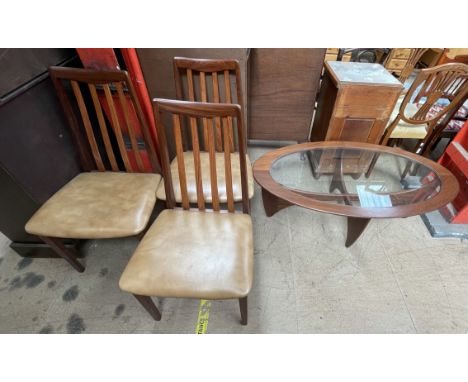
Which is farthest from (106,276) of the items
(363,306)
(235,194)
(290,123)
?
(290,123)

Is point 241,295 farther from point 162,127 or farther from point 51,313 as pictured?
point 51,313

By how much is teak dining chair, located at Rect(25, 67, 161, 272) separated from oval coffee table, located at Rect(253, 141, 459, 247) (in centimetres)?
64

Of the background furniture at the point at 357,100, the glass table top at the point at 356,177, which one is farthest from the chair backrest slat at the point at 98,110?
the background furniture at the point at 357,100

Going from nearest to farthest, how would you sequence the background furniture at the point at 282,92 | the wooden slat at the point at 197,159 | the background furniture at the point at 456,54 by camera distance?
1. the wooden slat at the point at 197,159
2. the background furniture at the point at 282,92
3. the background furniture at the point at 456,54

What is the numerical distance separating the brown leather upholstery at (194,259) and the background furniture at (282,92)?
1.18 meters

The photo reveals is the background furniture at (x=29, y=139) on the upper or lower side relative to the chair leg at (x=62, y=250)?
upper

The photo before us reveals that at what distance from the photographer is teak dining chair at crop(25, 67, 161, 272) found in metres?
0.97

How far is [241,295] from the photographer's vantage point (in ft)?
2.51

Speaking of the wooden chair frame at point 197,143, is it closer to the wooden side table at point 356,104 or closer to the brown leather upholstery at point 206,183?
the brown leather upholstery at point 206,183

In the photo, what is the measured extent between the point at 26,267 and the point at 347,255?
6.36 ft

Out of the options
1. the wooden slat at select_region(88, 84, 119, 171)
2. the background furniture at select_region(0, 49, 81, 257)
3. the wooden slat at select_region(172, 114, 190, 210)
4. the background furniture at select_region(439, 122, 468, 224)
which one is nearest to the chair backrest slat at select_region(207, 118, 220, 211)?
the wooden slat at select_region(172, 114, 190, 210)

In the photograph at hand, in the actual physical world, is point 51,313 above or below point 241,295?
below

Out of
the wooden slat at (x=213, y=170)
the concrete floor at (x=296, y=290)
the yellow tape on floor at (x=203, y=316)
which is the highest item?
the wooden slat at (x=213, y=170)

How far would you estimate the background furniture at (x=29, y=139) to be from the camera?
0.92 meters
